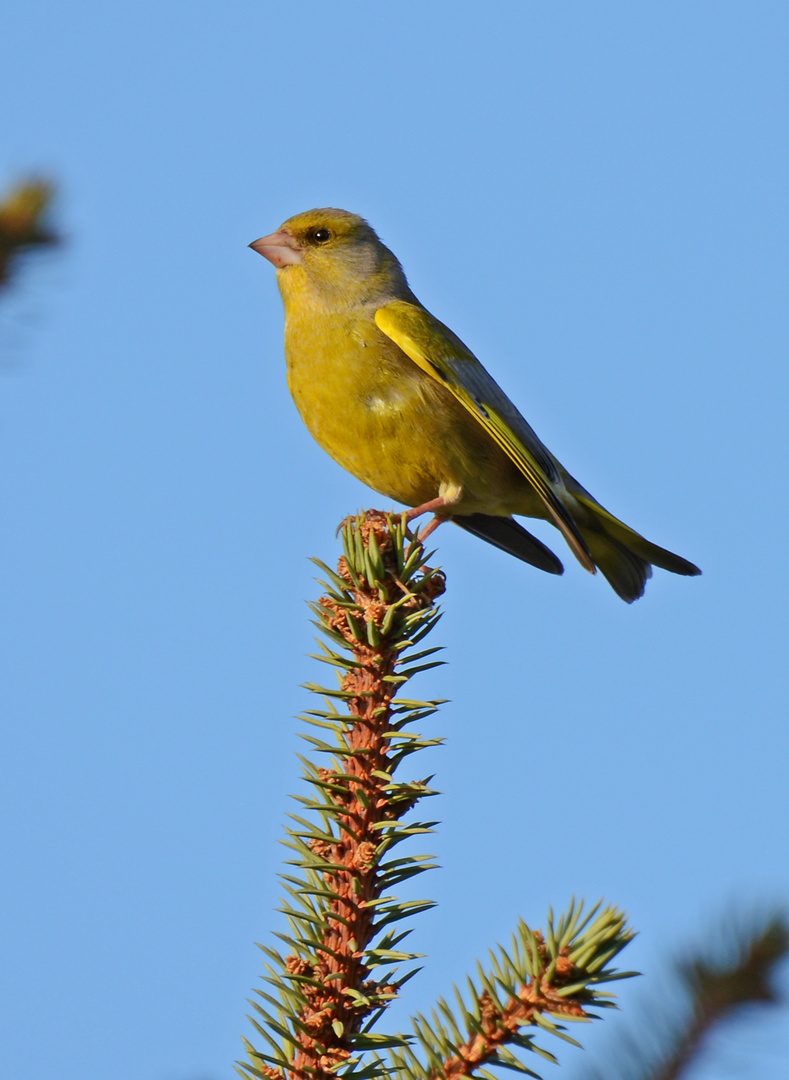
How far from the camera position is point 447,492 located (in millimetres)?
5188

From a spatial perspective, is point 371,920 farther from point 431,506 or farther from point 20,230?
point 431,506

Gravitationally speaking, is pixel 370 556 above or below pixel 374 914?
above

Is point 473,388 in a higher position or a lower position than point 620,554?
higher

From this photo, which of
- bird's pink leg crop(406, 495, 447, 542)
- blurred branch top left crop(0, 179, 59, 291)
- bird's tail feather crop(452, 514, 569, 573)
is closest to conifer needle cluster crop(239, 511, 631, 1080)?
blurred branch top left crop(0, 179, 59, 291)

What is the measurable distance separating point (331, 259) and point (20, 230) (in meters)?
4.66

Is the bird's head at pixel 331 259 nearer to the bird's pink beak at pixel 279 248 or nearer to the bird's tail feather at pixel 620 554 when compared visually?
the bird's pink beak at pixel 279 248

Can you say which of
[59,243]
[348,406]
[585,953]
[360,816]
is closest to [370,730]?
[360,816]

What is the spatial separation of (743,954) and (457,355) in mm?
4400

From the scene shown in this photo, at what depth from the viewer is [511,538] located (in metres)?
5.84

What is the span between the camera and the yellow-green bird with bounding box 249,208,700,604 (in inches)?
201

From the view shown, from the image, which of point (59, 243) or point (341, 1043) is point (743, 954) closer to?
point (341, 1043)

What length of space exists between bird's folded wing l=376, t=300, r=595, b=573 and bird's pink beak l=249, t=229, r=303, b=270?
71cm

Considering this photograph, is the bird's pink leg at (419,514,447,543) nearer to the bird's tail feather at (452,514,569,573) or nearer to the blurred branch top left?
the bird's tail feather at (452,514,569,573)

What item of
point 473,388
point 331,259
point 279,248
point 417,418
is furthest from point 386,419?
point 279,248
